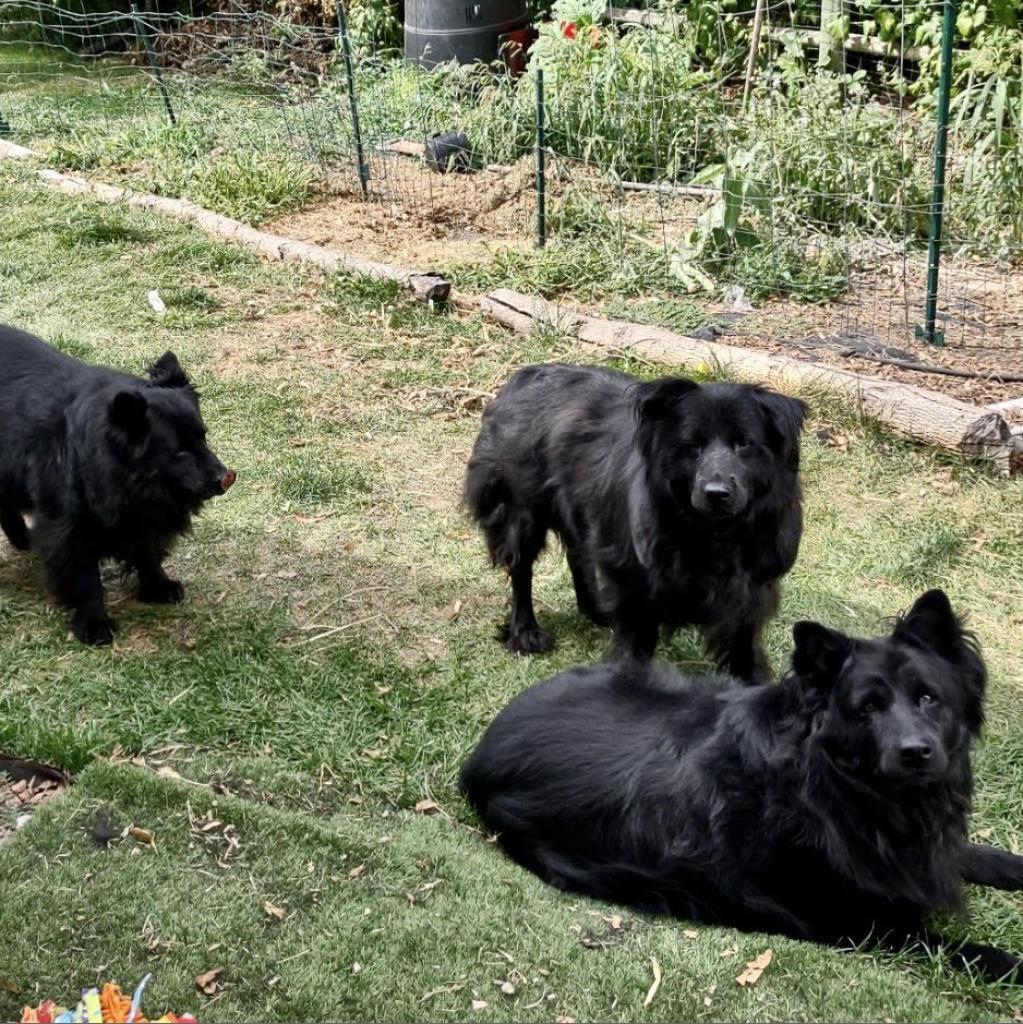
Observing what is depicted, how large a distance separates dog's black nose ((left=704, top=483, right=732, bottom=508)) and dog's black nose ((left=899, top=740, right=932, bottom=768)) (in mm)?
1333

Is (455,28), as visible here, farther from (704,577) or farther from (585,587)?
(704,577)

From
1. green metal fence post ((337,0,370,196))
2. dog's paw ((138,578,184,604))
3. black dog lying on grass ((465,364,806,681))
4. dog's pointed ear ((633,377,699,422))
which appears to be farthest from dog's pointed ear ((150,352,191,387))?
green metal fence post ((337,0,370,196))

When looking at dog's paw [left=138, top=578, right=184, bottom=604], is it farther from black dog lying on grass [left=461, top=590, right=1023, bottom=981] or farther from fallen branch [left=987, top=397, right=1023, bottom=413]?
fallen branch [left=987, top=397, right=1023, bottom=413]

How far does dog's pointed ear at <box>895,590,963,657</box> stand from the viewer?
3754 mm

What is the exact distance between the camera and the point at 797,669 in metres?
3.78

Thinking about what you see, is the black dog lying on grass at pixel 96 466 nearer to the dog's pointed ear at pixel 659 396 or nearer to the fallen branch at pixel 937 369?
the dog's pointed ear at pixel 659 396

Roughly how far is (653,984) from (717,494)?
176 centimetres

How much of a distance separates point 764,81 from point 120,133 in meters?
6.68

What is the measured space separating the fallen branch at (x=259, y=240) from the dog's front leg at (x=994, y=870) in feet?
20.3

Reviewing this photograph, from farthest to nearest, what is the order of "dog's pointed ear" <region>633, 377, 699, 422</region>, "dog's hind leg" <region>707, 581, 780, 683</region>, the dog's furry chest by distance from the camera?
"dog's hind leg" <region>707, 581, 780, 683</region> → the dog's furry chest → "dog's pointed ear" <region>633, 377, 699, 422</region>

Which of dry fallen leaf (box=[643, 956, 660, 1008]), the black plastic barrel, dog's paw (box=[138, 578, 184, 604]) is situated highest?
the black plastic barrel

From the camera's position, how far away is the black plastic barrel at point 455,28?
14422 millimetres

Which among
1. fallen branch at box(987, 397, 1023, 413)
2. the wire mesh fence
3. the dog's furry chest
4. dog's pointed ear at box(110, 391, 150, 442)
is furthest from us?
the wire mesh fence

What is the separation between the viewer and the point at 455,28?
14.5 m
